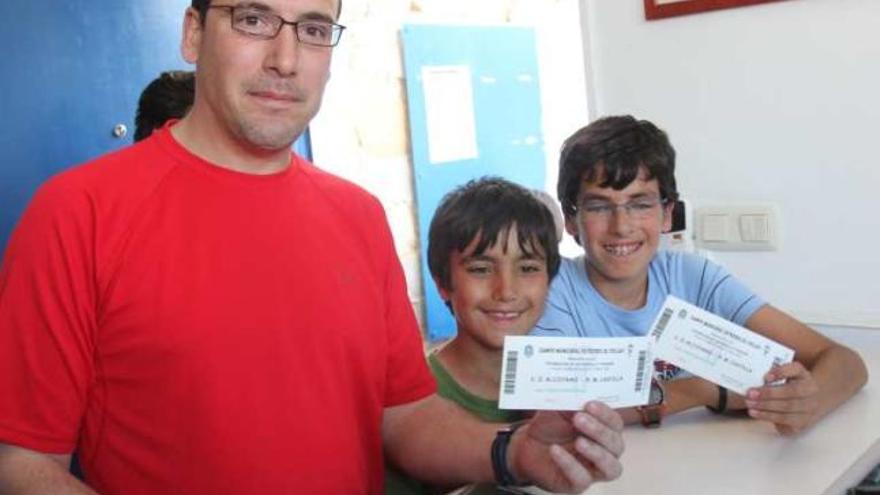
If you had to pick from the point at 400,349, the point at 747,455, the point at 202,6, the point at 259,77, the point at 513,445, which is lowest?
the point at 747,455

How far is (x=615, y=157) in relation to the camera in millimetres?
1931

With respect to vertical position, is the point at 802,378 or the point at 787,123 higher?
the point at 787,123

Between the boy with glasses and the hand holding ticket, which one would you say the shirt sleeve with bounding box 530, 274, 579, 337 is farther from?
the hand holding ticket

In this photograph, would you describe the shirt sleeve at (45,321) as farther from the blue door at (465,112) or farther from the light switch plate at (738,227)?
the blue door at (465,112)

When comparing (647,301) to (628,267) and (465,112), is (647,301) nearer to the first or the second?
(628,267)

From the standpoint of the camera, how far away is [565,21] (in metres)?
5.02

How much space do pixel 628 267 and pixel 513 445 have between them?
2.25ft

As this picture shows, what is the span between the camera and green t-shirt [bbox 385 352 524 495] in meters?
1.58

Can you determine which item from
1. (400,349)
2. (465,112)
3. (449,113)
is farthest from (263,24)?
(465,112)

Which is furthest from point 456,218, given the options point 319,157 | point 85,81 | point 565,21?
point 565,21

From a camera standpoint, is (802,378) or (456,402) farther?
(456,402)

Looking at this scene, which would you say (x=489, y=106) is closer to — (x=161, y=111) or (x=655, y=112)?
(x=655, y=112)

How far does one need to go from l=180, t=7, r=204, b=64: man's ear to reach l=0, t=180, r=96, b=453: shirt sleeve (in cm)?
33

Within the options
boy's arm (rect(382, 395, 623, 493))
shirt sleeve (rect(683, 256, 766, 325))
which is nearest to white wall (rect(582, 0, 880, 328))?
shirt sleeve (rect(683, 256, 766, 325))
